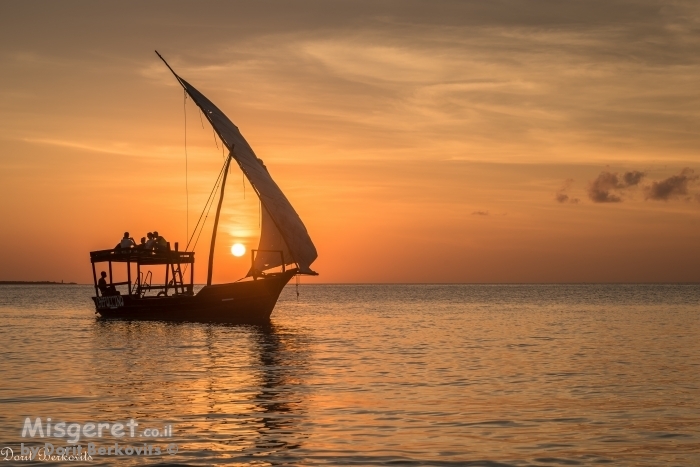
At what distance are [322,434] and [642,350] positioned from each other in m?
25.4

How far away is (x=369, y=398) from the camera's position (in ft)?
71.3

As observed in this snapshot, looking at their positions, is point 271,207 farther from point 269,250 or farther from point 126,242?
point 126,242

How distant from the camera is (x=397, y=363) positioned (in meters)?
31.0

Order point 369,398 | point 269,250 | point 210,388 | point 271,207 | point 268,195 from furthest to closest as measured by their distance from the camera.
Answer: point 269,250
point 268,195
point 271,207
point 210,388
point 369,398

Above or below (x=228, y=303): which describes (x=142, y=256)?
above

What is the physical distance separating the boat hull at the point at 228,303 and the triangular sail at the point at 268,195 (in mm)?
A: 1504

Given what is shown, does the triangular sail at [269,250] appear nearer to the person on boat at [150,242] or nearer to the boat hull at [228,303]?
the boat hull at [228,303]

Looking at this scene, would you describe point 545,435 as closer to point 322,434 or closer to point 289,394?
point 322,434

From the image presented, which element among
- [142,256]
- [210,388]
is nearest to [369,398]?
[210,388]

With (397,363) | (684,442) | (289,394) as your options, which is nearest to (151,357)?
(397,363)

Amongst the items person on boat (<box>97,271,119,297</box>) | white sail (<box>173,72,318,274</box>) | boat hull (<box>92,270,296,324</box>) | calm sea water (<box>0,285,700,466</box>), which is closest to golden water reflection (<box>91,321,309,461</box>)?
calm sea water (<box>0,285,700,466</box>)

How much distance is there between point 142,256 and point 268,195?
8847mm

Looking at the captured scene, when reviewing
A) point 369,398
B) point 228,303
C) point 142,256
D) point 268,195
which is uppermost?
point 268,195

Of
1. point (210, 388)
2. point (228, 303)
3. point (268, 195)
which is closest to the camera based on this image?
point (210, 388)
